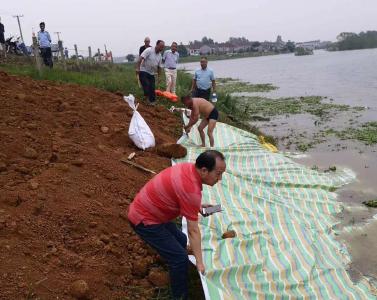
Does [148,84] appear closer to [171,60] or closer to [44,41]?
[171,60]

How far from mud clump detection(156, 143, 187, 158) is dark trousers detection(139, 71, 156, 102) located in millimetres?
2911

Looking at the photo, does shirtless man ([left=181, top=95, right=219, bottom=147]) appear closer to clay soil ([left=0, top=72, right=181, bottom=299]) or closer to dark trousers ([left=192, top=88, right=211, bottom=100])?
clay soil ([left=0, top=72, right=181, bottom=299])

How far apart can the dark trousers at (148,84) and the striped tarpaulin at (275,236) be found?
2.68 metres

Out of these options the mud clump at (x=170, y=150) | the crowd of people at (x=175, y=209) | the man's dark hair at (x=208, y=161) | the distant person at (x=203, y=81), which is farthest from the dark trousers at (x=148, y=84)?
the man's dark hair at (x=208, y=161)

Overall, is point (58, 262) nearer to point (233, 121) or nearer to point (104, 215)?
point (104, 215)

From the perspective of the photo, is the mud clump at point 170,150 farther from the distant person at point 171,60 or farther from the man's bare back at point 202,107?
the distant person at point 171,60

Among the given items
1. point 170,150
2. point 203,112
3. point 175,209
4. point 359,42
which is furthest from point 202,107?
point 359,42

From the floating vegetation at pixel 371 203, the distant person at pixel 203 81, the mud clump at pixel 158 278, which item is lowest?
the floating vegetation at pixel 371 203

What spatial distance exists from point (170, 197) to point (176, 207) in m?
0.11

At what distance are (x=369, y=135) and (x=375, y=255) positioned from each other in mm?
6865

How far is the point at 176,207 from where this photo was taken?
3.20 metres

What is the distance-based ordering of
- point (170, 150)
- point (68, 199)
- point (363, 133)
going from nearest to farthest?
point (68, 199) → point (170, 150) → point (363, 133)

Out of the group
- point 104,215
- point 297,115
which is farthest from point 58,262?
Answer: point 297,115

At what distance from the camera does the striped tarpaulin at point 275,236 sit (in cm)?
393
